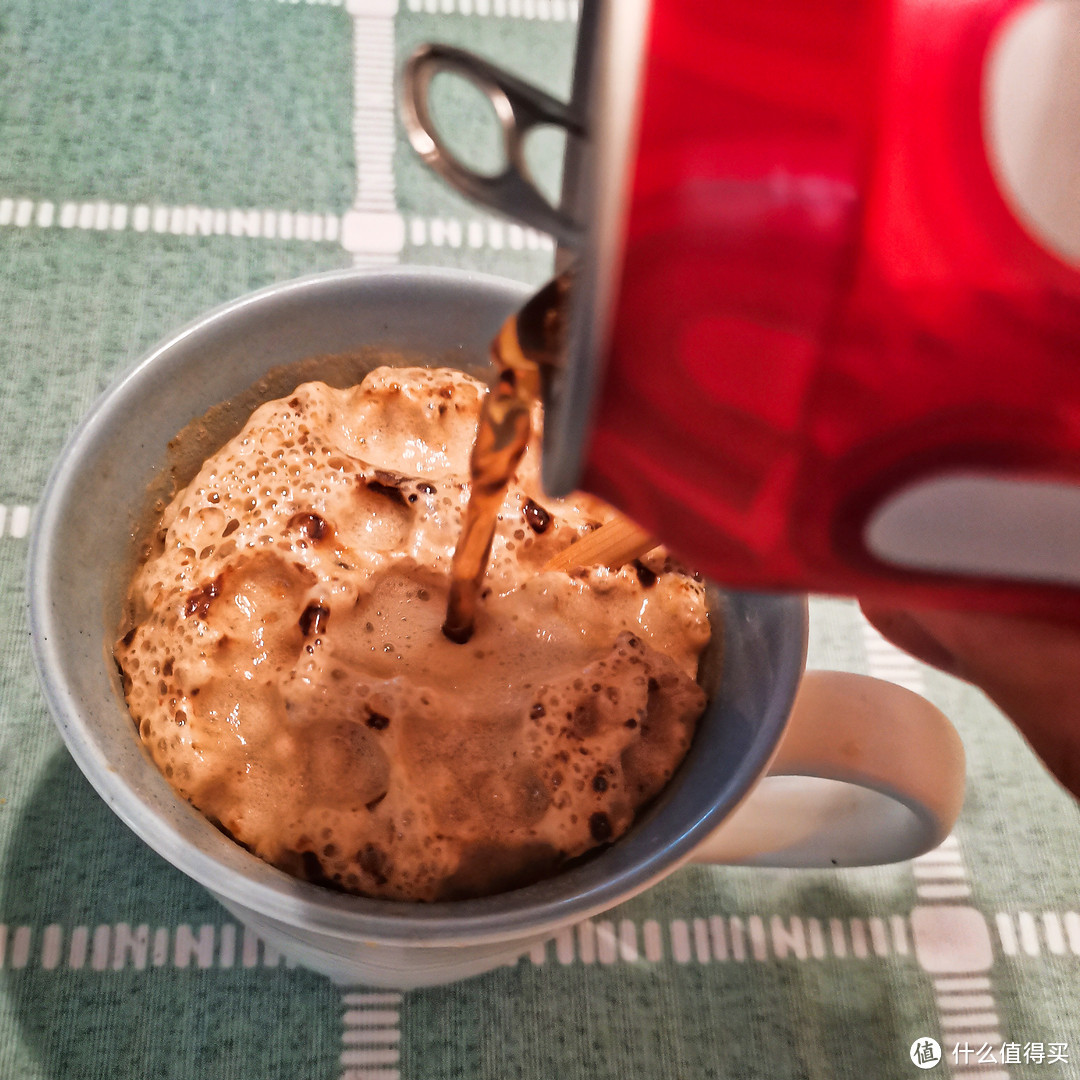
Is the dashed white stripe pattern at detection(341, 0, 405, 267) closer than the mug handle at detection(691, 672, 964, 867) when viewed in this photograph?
No

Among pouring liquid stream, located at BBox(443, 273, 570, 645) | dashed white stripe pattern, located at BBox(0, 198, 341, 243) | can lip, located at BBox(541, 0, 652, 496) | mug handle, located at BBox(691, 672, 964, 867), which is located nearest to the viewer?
can lip, located at BBox(541, 0, 652, 496)

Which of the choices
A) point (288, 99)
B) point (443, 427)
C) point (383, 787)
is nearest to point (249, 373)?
point (443, 427)

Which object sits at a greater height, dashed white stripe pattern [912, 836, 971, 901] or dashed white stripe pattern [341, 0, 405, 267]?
dashed white stripe pattern [341, 0, 405, 267]

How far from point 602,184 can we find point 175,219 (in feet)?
2.52

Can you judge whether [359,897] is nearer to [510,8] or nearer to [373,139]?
[373,139]

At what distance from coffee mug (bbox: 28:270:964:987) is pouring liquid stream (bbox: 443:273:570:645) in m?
0.15

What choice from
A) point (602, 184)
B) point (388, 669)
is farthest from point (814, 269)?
point (388, 669)

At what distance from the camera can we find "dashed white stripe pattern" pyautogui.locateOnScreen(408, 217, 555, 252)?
91 cm

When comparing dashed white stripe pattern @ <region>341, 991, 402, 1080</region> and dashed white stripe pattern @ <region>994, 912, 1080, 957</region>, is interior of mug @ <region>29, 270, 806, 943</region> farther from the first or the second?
dashed white stripe pattern @ <region>994, 912, 1080, 957</region>

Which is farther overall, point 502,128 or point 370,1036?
point 370,1036

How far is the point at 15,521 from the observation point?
2.45 ft

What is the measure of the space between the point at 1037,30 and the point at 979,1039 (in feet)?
2.14

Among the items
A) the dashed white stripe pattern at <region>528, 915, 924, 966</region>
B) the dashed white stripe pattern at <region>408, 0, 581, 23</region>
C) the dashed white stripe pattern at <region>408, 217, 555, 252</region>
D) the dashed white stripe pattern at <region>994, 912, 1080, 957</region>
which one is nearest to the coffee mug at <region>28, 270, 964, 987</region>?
the dashed white stripe pattern at <region>528, 915, 924, 966</region>

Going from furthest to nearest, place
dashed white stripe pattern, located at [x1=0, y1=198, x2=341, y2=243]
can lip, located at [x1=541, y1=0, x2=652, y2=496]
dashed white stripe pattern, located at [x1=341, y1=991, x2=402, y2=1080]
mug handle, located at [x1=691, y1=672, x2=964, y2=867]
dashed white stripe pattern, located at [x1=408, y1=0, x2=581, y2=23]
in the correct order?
dashed white stripe pattern, located at [x1=408, y1=0, x2=581, y2=23]
dashed white stripe pattern, located at [x1=0, y1=198, x2=341, y2=243]
dashed white stripe pattern, located at [x1=341, y1=991, x2=402, y2=1080]
mug handle, located at [x1=691, y1=672, x2=964, y2=867]
can lip, located at [x1=541, y1=0, x2=652, y2=496]
